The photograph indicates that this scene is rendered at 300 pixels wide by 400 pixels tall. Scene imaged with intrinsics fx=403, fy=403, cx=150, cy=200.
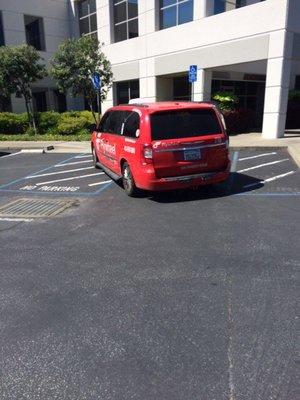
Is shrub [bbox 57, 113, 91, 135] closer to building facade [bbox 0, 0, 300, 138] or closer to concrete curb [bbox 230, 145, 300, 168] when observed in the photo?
building facade [bbox 0, 0, 300, 138]

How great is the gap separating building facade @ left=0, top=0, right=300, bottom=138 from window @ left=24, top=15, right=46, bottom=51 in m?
0.07

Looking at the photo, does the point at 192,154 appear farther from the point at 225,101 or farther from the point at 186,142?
the point at 225,101

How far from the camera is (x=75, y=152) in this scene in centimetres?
1595

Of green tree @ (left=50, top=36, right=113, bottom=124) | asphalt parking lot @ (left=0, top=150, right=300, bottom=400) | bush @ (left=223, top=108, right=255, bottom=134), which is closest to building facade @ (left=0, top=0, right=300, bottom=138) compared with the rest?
bush @ (left=223, top=108, right=255, bottom=134)

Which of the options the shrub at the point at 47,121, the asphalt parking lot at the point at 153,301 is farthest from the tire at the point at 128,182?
the shrub at the point at 47,121

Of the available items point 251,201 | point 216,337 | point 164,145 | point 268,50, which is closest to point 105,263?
point 216,337

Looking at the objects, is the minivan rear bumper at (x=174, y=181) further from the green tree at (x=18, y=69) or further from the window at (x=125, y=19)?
the window at (x=125, y=19)

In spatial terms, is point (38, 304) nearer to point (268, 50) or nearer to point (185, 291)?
point (185, 291)

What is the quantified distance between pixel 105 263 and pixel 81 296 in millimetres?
865

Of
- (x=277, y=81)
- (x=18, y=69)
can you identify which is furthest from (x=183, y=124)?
(x=18, y=69)

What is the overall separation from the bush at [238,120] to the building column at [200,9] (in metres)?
4.67

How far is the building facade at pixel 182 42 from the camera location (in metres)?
16.4

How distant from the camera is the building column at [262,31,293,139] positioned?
15969 millimetres

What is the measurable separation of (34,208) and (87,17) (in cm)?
2414
